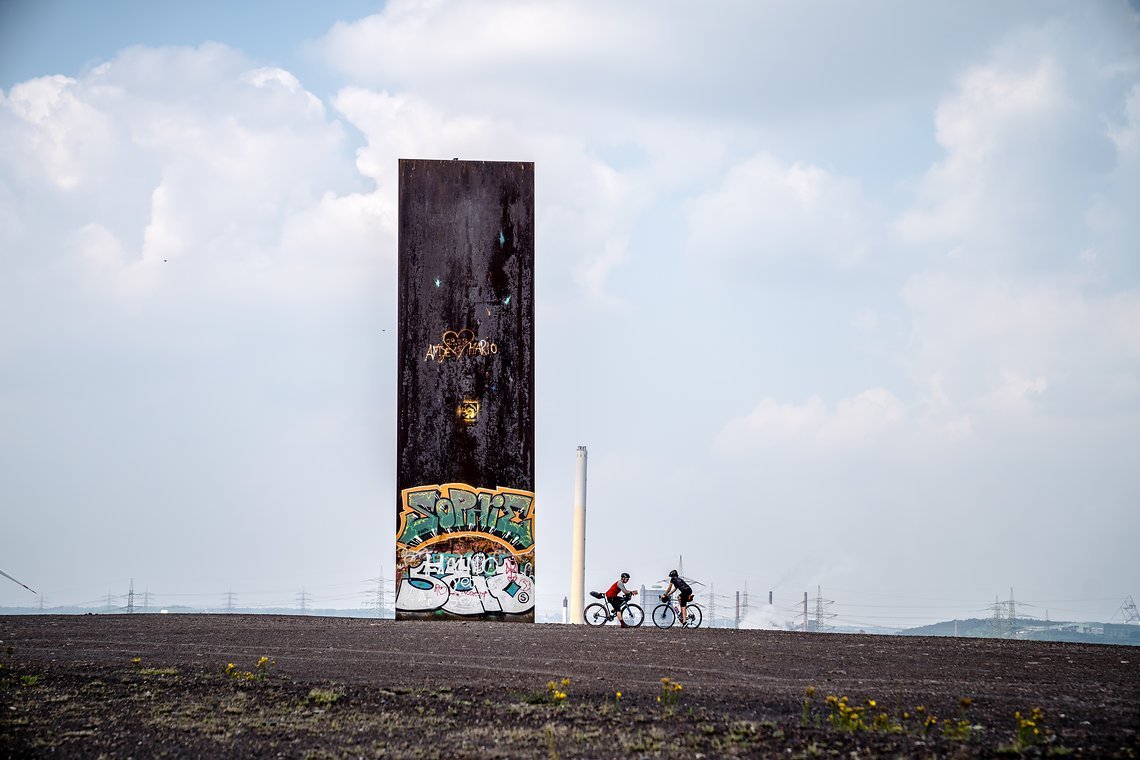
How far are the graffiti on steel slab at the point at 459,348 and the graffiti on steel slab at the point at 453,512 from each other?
3.39 m

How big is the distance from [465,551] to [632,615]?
4712mm

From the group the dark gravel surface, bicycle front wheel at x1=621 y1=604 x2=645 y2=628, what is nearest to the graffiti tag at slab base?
bicycle front wheel at x1=621 y1=604 x2=645 y2=628

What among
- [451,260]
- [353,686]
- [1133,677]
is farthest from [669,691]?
[451,260]

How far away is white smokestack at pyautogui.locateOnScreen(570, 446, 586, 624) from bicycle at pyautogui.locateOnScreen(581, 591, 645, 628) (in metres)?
2.43

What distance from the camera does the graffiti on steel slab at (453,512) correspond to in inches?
1150

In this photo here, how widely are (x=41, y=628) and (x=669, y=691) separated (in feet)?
52.0

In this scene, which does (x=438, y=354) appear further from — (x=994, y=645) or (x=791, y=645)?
(x=994, y=645)

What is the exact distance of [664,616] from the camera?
2825 cm

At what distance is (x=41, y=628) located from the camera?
2344 centimetres

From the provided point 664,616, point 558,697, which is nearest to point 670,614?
point 664,616

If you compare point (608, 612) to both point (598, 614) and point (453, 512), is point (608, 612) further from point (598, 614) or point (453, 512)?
point (453, 512)

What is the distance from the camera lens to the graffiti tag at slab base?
95.9 feet

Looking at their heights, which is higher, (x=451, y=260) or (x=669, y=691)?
(x=451, y=260)

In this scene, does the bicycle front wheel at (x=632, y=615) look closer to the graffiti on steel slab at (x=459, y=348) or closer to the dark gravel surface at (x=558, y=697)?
the dark gravel surface at (x=558, y=697)
